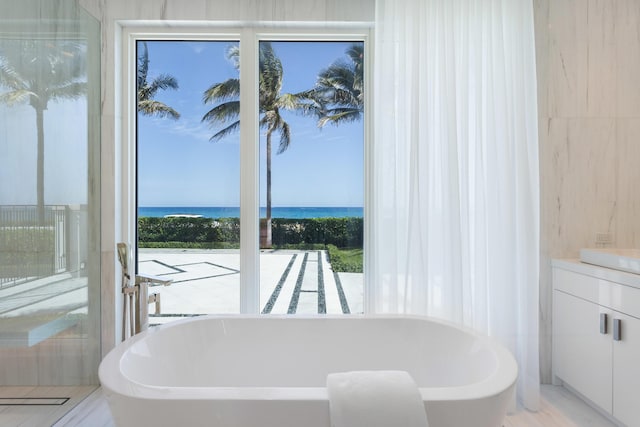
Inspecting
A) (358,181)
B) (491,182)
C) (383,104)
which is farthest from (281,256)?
(491,182)

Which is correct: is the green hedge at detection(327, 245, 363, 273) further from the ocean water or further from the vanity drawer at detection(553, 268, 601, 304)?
the vanity drawer at detection(553, 268, 601, 304)

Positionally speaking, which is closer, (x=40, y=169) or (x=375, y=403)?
(x=375, y=403)

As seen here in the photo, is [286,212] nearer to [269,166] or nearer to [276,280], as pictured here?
[269,166]

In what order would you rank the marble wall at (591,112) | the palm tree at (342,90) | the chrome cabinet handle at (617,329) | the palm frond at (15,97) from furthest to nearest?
the palm tree at (342,90), the marble wall at (591,112), the chrome cabinet handle at (617,329), the palm frond at (15,97)

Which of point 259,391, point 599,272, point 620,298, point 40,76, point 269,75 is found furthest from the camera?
point 269,75

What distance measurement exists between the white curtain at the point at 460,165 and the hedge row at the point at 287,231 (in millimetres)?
327

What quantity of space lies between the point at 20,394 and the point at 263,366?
1.02 metres

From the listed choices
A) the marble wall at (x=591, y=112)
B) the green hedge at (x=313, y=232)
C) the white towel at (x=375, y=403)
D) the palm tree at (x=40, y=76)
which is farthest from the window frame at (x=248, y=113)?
the white towel at (x=375, y=403)

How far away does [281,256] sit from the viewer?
238 cm

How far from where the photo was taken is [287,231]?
2379 mm

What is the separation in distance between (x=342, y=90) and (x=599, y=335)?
1.95 m

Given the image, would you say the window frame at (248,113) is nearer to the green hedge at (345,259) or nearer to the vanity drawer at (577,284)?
the green hedge at (345,259)

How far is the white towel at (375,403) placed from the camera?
103 cm

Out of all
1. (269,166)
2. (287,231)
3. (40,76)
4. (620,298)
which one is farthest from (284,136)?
(620,298)
